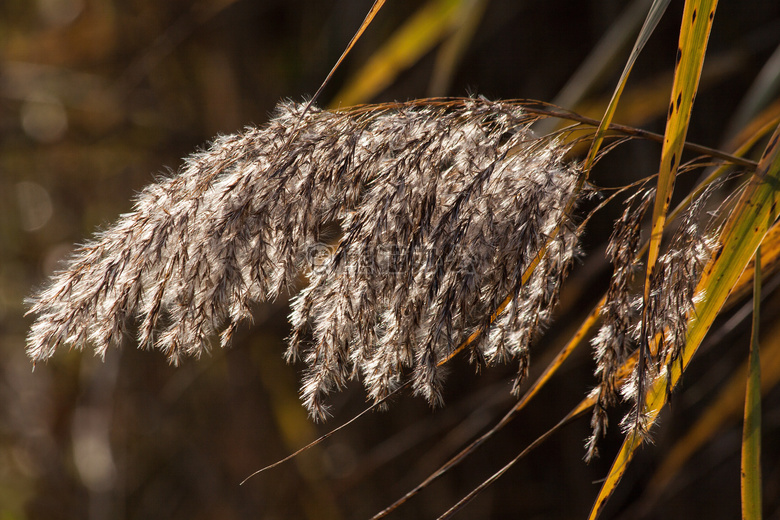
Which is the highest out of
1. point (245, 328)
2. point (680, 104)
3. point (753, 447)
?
point (245, 328)

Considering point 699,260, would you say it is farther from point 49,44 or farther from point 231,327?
point 49,44

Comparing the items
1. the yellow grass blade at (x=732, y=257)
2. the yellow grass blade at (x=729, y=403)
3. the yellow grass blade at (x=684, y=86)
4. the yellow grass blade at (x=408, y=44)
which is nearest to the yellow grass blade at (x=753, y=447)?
the yellow grass blade at (x=732, y=257)

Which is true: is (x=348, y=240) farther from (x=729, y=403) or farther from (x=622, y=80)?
(x=729, y=403)

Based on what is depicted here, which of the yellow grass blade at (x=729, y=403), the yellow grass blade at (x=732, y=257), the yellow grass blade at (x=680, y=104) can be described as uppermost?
the yellow grass blade at (x=680, y=104)

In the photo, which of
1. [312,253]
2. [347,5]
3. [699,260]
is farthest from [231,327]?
[347,5]

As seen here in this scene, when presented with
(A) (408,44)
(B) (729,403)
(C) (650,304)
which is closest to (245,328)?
(A) (408,44)

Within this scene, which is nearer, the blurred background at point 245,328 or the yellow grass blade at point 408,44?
the yellow grass blade at point 408,44

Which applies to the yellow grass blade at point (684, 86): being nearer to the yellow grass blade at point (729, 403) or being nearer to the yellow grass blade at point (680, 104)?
the yellow grass blade at point (680, 104)
